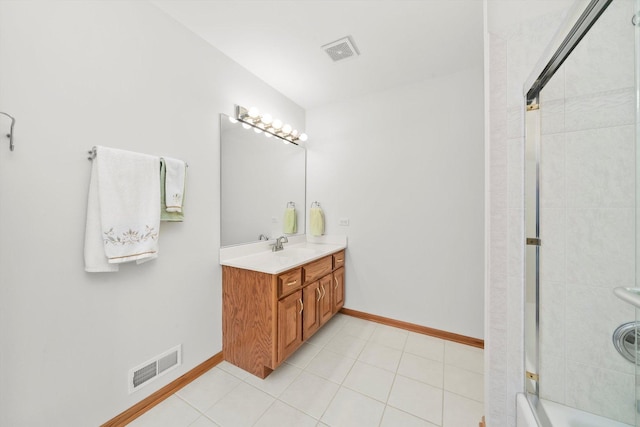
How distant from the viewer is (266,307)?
1611 mm

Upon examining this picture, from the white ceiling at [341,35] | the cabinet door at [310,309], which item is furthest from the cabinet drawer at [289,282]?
the white ceiling at [341,35]

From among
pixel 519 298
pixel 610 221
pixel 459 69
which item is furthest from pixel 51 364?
pixel 459 69

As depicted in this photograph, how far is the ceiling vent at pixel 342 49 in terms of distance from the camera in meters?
1.73

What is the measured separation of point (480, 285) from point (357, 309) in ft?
3.87

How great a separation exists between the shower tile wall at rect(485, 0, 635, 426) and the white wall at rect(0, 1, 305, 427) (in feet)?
5.83

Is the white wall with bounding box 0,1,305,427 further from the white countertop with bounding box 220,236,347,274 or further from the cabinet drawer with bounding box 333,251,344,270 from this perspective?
the cabinet drawer with bounding box 333,251,344,270

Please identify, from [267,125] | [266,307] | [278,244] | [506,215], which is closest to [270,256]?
[278,244]

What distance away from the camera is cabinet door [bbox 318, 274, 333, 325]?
214cm

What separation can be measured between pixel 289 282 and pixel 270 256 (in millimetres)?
434

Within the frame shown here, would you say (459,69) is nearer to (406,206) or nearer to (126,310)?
(406,206)

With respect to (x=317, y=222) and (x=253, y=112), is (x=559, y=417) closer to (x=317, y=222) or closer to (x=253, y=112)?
(x=317, y=222)

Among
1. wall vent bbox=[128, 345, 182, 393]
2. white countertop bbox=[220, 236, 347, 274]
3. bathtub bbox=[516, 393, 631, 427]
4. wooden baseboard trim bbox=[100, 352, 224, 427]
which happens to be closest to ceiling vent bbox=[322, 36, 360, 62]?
white countertop bbox=[220, 236, 347, 274]

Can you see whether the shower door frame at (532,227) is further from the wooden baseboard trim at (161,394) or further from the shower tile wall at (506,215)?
the wooden baseboard trim at (161,394)

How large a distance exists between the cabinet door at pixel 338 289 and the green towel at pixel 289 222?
67 cm
